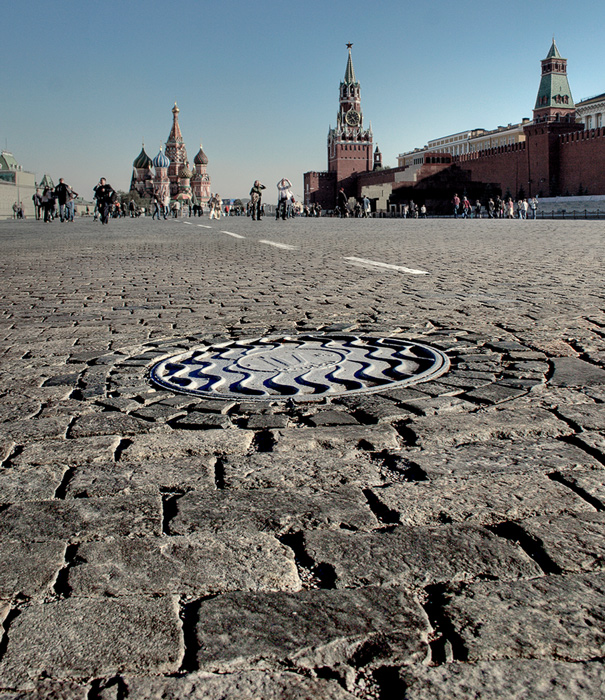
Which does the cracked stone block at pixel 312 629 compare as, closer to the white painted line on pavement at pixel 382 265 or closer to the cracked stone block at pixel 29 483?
the cracked stone block at pixel 29 483

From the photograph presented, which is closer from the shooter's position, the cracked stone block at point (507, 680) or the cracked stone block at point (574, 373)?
the cracked stone block at point (507, 680)

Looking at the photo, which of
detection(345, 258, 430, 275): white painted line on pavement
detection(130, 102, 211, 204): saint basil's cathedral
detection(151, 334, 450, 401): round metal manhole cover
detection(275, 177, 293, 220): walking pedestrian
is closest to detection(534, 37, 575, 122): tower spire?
detection(130, 102, 211, 204): saint basil's cathedral

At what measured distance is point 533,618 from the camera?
50.2 inches

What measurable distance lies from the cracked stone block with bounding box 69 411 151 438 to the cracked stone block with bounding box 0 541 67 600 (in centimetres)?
80

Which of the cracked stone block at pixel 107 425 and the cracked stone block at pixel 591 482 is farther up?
the cracked stone block at pixel 107 425

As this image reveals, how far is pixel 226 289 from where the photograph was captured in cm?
622

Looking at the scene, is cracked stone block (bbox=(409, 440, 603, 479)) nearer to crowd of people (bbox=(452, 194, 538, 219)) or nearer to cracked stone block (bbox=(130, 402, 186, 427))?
cracked stone block (bbox=(130, 402, 186, 427))

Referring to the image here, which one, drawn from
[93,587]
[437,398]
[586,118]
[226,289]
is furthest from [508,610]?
[586,118]

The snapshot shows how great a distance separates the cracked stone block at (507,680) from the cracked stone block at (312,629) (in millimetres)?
52

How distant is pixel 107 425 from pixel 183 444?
337mm

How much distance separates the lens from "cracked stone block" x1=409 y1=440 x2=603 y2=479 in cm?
199

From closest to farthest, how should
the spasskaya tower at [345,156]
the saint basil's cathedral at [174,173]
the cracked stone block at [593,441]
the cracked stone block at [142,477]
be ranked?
the cracked stone block at [142,477] < the cracked stone block at [593,441] < the spasskaya tower at [345,156] < the saint basil's cathedral at [174,173]

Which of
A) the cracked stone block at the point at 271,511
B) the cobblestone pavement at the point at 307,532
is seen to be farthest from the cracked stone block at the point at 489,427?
the cracked stone block at the point at 271,511

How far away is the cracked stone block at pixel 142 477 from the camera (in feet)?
6.26
